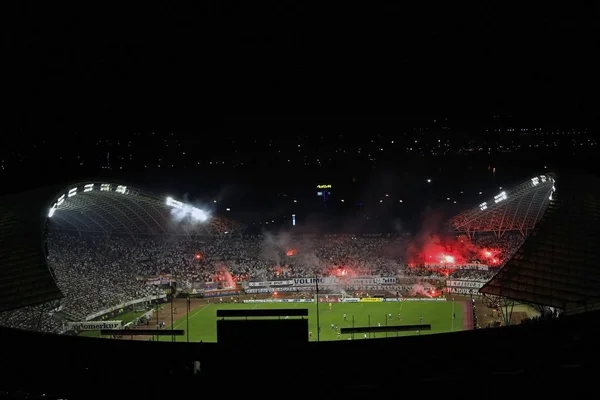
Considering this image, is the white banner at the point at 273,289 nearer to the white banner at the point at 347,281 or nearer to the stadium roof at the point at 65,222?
the white banner at the point at 347,281

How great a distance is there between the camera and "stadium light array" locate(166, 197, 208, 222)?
48.1m

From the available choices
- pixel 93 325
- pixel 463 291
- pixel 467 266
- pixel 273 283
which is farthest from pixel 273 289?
pixel 467 266

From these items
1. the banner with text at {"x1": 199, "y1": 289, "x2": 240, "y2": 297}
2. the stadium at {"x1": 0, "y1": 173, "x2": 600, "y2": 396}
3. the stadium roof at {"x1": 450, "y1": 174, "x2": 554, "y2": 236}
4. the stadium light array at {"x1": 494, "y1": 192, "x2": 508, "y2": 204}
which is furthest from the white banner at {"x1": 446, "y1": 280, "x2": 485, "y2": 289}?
the banner with text at {"x1": 199, "y1": 289, "x2": 240, "y2": 297}

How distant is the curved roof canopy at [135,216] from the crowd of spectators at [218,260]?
53.0 inches

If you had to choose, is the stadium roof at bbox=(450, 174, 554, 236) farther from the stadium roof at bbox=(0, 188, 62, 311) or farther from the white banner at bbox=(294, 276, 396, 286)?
the stadium roof at bbox=(0, 188, 62, 311)

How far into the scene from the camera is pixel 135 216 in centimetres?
5309

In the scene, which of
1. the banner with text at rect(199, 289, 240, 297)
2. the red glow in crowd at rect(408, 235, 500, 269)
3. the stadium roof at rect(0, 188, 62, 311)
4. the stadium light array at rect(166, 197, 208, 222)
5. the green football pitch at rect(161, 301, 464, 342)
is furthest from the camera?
the red glow in crowd at rect(408, 235, 500, 269)

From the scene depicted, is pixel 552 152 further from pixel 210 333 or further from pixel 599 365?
pixel 599 365

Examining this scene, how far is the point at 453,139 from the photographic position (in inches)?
4444

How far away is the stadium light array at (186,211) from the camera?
48100mm

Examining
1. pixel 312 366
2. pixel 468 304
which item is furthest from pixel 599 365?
pixel 468 304

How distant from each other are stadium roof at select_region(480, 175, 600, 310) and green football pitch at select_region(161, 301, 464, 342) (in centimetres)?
1157

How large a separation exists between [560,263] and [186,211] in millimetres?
36977

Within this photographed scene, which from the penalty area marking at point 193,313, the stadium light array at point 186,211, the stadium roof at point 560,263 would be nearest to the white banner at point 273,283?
the penalty area marking at point 193,313
